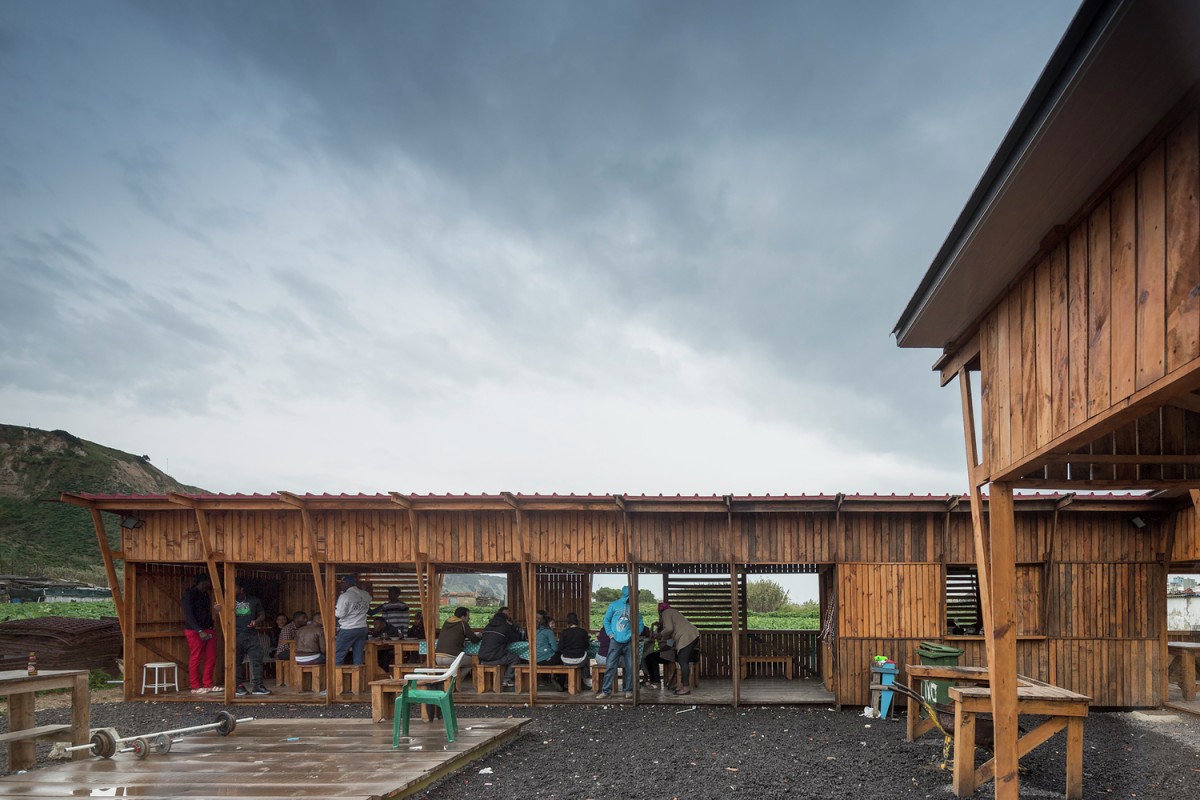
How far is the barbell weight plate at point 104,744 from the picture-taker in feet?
28.4

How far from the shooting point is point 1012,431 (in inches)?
216

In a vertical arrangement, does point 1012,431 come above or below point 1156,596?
above

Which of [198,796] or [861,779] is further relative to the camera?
[861,779]

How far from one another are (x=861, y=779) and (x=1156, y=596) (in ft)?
25.5

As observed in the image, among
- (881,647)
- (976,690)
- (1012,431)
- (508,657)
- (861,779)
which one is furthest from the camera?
(508,657)

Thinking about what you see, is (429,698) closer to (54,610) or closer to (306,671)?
(306,671)

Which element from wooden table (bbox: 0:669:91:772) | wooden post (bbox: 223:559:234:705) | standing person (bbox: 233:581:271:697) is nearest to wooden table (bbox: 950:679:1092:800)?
wooden table (bbox: 0:669:91:772)

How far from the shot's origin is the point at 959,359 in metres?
6.81

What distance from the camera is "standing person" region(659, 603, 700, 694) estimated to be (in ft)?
48.4

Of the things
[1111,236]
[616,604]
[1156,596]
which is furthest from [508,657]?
[1111,236]

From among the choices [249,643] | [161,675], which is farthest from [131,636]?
[249,643]

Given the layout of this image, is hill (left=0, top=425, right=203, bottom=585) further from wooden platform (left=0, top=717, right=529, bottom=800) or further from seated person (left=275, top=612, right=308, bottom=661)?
wooden platform (left=0, top=717, right=529, bottom=800)

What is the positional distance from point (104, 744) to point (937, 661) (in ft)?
33.1

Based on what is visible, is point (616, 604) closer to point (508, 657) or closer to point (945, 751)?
point (508, 657)
